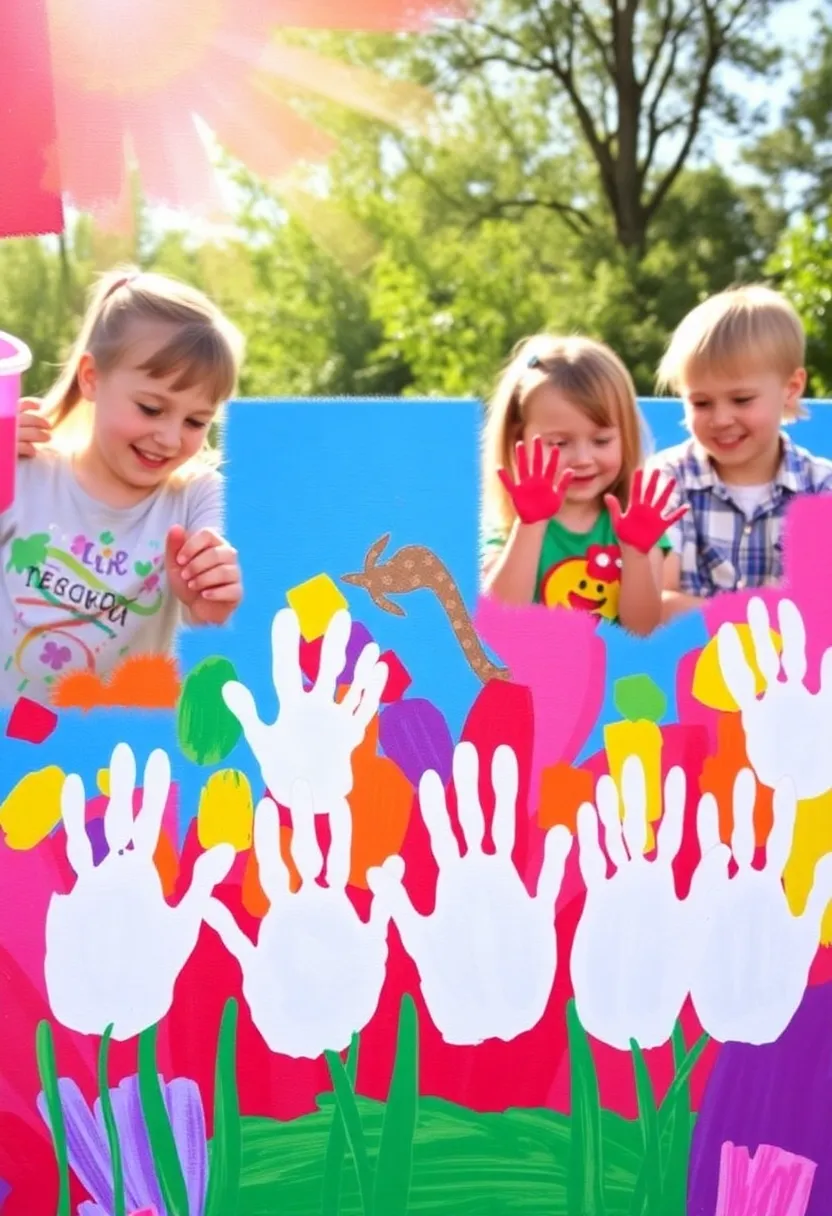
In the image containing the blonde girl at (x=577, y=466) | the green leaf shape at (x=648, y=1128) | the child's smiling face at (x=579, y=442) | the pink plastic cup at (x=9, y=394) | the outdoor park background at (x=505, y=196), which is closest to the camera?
the pink plastic cup at (x=9, y=394)

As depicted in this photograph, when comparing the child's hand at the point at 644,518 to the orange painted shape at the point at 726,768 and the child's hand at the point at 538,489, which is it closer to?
the child's hand at the point at 538,489

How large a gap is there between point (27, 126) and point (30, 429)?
331 millimetres

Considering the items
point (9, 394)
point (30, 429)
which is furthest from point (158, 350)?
point (9, 394)

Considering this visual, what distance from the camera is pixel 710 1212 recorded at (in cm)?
133

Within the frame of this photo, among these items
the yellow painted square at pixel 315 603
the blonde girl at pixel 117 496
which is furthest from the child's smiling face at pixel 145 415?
the yellow painted square at pixel 315 603

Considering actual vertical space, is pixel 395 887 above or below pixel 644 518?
below

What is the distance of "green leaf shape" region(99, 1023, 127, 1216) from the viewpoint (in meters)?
1.25

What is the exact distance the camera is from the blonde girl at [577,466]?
5.47 feet

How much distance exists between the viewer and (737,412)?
1796mm

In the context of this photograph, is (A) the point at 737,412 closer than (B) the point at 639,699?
No

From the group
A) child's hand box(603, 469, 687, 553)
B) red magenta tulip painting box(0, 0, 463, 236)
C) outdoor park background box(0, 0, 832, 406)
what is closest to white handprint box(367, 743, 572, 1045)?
child's hand box(603, 469, 687, 553)

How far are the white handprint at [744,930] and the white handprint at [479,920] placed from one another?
14 cm

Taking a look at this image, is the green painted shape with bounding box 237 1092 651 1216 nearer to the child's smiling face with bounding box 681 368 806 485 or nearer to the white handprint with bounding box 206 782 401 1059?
the white handprint with bounding box 206 782 401 1059

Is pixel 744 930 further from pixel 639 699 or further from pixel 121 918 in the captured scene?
pixel 121 918
